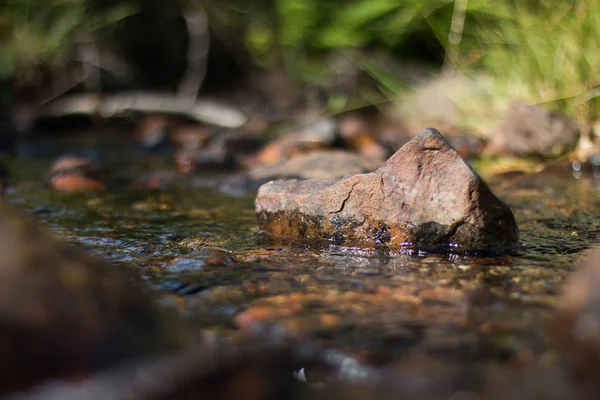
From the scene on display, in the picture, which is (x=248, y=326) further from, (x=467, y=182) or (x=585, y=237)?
(x=585, y=237)

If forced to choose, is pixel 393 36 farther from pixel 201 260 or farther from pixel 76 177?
pixel 201 260

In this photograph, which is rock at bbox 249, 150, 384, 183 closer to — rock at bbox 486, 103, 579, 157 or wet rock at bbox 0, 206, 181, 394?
rock at bbox 486, 103, 579, 157

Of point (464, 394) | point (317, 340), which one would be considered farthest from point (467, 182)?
point (464, 394)

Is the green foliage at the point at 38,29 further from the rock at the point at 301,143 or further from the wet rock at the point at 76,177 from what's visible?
the wet rock at the point at 76,177

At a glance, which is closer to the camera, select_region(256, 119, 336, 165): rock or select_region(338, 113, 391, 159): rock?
select_region(338, 113, 391, 159): rock

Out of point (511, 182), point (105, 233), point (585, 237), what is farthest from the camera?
point (511, 182)

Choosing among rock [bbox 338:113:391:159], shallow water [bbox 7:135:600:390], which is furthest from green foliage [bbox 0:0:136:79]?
shallow water [bbox 7:135:600:390]
